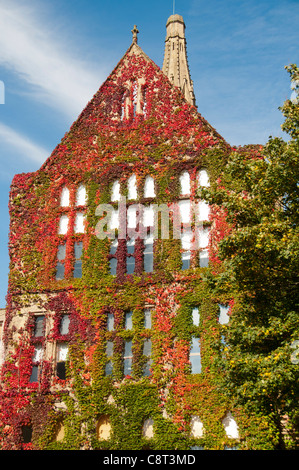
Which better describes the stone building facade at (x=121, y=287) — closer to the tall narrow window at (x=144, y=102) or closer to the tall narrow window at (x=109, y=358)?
the tall narrow window at (x=109, y=358)

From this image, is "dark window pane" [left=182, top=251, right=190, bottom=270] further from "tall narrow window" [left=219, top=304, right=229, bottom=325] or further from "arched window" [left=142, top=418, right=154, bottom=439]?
"arched window" [left=142, top=418, right=154, bottom=439]

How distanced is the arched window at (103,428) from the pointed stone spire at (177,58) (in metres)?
36.4

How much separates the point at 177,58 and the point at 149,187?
3136cm

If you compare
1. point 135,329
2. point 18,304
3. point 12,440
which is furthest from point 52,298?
point 12,440

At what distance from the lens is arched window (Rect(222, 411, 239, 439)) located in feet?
79.3

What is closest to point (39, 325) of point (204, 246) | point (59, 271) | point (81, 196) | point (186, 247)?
point (59, 271)

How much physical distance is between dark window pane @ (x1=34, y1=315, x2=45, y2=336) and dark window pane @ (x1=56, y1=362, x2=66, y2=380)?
192cm

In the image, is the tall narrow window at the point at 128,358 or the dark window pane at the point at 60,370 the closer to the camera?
the tall narrow window at the point at 128,358

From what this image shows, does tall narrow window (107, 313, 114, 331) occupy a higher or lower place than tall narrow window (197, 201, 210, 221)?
lower

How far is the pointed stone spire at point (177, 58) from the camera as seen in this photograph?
183ft

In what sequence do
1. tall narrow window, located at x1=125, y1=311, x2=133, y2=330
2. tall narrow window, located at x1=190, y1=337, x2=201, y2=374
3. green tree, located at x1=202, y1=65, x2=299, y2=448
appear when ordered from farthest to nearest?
tall narrow window, located at x1=125, y1=311, x2=133, y2=330
tall narrow window, located at x1=190, y1=337, x2=201, y2=374
green tree, located at x1=202, y1=65, x2=299, y2=448

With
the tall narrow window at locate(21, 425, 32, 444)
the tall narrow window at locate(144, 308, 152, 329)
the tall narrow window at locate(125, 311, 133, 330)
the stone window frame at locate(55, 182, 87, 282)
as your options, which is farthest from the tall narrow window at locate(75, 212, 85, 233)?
the tall narrow window at locate(21, 425, 32, 444)

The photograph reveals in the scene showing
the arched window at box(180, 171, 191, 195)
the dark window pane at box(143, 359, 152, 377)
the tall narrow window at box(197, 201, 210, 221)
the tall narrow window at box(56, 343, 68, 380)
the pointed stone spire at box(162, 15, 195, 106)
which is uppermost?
the pointed stone spire at box(162, 15, 195, 106)

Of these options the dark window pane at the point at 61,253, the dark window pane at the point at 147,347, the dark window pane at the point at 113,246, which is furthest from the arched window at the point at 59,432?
the dark window pane at the point at 113,246
